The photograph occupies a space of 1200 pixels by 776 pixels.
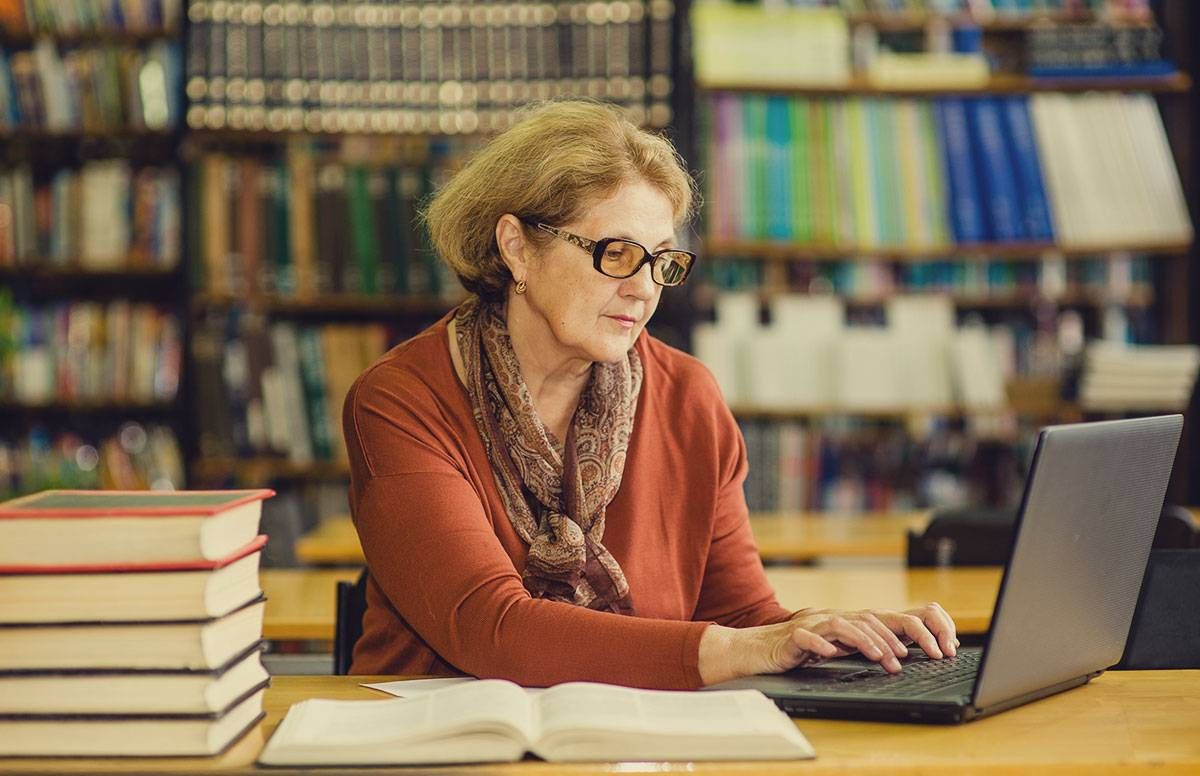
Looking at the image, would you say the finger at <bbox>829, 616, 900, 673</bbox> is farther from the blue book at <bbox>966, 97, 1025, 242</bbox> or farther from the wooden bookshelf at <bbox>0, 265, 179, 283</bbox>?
the wooden bookshelf at <bbox>0, 265, 179, 283</bbox>

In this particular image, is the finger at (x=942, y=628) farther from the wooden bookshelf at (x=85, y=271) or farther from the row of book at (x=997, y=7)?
the wooden bookshelf at (x=85, y=271)

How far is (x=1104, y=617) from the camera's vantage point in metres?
1.42

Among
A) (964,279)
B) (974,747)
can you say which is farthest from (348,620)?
(964,279)

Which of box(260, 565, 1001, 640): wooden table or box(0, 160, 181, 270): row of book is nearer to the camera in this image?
→ box(260, 565, 1001, 640): wooden table

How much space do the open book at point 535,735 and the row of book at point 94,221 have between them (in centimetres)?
324

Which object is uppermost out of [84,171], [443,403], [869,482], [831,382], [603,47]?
[603,47]

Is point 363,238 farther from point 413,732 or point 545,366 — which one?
point 413,732

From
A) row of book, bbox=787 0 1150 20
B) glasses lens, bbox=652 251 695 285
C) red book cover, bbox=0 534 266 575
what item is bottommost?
red book cover, bbox=0 534 266 575

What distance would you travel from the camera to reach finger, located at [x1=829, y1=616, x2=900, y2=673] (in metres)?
1.39

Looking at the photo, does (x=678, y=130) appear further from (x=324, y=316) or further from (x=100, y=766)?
(x=100, y=766)

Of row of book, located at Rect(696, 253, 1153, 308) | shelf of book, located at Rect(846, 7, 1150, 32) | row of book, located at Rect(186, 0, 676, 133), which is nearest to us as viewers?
row of book, located at Rect(186, 0, 676, 133)

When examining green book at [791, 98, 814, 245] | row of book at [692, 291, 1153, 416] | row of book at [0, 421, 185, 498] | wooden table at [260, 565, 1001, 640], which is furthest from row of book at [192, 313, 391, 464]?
wooden table at [260, 565, 1001, 640]

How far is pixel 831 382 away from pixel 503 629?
2.77 metres

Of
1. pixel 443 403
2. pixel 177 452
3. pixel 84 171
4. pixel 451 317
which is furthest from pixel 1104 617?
pixel 84 171
